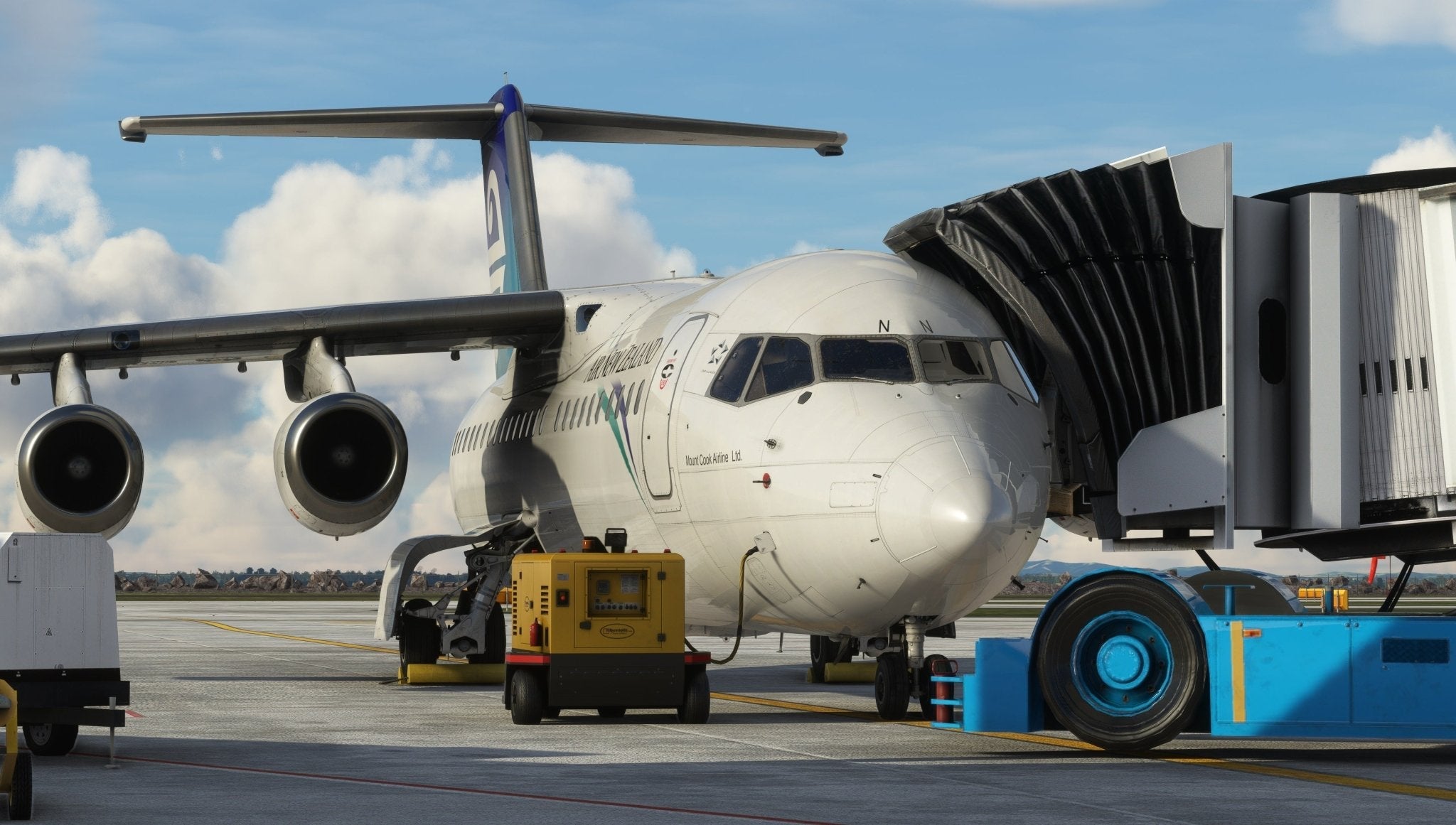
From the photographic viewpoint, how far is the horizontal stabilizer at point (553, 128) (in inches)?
879

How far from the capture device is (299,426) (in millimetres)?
16469

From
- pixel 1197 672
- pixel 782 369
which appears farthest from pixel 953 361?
pixel 1197 672

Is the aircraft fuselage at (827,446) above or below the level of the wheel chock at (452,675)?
above

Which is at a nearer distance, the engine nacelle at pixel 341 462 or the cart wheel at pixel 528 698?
the cart wheel at pixel 528 698

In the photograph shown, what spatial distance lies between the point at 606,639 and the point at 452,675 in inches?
252

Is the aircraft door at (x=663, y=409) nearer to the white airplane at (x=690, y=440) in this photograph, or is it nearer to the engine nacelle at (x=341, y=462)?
the white airplane at (x=690, y=440)

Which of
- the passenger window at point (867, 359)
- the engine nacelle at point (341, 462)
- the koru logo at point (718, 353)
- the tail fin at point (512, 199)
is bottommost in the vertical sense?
the engine nacelle at point (341, 462)

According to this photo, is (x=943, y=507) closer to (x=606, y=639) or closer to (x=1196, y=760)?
(x=1196, y=760)

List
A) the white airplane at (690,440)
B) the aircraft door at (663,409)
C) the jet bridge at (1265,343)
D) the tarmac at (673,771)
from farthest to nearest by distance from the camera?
the aircraft door at (663,409) < the white airplane at (690,440) < the jet bridge at (1265,343) < the tarmac at (673,771)

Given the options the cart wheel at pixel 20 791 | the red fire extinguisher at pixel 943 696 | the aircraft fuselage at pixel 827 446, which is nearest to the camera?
the cart wheel at pixel 20 791

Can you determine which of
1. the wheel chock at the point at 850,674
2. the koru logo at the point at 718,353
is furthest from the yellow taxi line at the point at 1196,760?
the koru logo at the point at 718,353

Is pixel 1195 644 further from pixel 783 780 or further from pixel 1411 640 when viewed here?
pixel 783 780

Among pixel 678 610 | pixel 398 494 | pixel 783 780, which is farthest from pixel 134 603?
pixel 783 780

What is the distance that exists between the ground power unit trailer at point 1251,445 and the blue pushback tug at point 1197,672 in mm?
12
